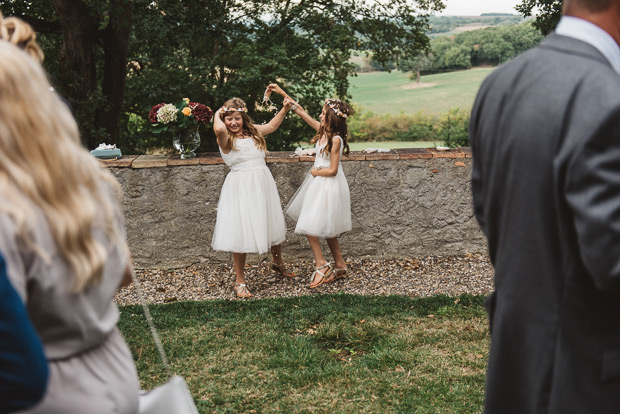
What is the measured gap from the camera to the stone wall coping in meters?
6.83

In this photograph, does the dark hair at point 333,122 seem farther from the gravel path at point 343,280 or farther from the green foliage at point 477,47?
the green foliage at point 477,47

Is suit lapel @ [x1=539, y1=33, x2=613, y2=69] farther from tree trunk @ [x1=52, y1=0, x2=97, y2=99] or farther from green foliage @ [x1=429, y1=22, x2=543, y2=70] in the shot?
green foliage @ [x1=429, y1=22, x2=543, y2=70]

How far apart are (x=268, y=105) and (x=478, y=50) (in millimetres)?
12229

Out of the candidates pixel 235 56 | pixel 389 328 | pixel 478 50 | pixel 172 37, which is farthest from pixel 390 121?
pixel 389 328

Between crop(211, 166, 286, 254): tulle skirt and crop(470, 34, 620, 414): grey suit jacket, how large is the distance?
4.60 m

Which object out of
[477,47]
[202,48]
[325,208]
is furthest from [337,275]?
[477,47]

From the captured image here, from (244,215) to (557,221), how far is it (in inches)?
191

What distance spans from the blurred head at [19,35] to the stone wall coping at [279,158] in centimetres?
532

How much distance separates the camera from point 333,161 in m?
6.31

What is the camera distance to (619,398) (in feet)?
4.78

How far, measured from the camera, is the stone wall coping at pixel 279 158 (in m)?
6.83

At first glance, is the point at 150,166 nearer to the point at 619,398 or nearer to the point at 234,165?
the point at 234,165

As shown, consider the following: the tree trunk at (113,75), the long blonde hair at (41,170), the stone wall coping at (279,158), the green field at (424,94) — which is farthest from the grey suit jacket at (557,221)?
the green field at (424,94)

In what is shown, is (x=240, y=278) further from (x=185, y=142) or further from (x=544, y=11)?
(x=544, y=11)
